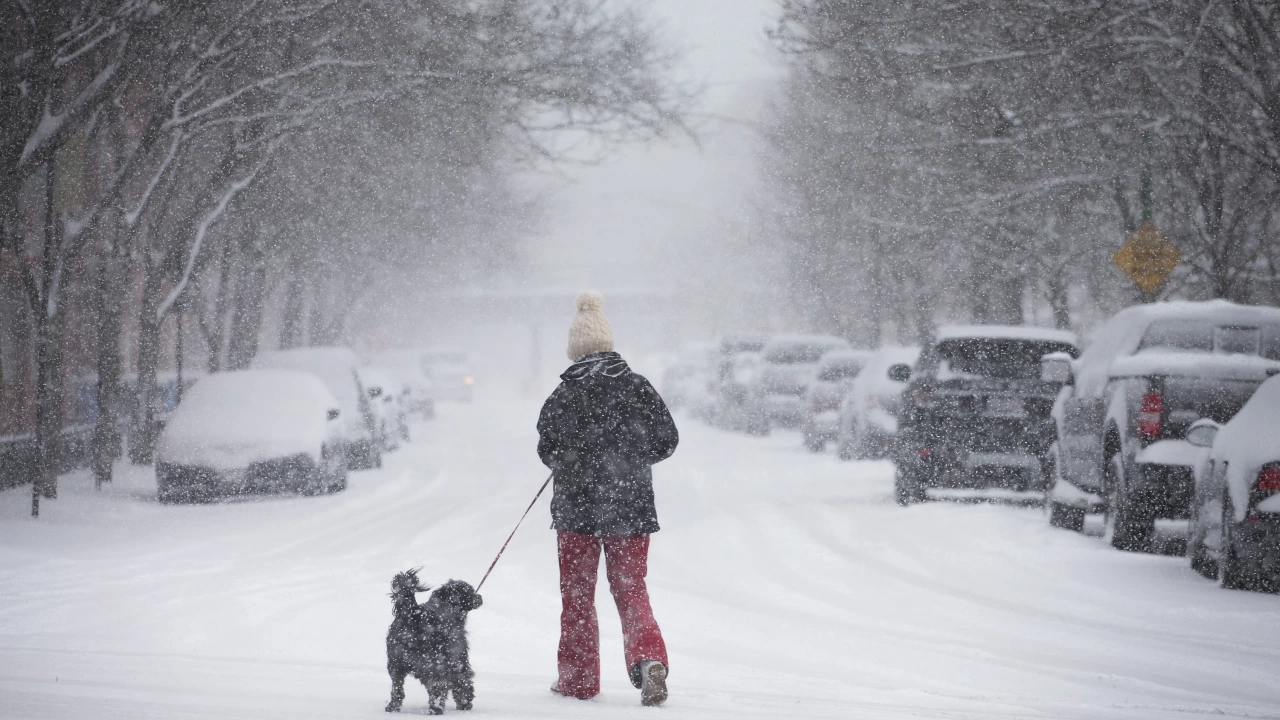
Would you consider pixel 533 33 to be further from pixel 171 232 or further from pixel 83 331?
pixel 83 331

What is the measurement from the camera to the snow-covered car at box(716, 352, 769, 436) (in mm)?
32906

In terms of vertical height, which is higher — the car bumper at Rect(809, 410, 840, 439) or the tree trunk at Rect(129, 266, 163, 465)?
the tree trunk at Rect(129, 266, 163, 465)

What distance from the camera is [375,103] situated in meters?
20.3

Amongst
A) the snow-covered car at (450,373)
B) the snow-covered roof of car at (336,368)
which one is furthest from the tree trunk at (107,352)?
the snow-covered car at (450,373)

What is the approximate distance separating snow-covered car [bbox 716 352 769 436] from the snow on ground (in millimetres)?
15069

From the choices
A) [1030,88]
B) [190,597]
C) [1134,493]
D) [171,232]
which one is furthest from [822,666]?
[171,232]

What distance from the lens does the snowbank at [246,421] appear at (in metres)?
17.8

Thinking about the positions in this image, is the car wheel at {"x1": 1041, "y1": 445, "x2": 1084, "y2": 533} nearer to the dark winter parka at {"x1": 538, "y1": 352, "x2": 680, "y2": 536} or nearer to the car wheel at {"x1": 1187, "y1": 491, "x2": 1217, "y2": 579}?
the car wheel at {"x1": 1187, "y1": 491, "x2": 1217, "y2": 579}

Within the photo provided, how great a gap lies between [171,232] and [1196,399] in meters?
19.5

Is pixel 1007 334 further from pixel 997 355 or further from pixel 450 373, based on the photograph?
pixel 450 373

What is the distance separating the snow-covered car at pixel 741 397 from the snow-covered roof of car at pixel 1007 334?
15450 millimetres

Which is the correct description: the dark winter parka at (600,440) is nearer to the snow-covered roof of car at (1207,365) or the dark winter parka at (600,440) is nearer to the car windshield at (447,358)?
the snow-covered roof of car at (1207,365)

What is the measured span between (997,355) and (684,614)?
27.5 ft

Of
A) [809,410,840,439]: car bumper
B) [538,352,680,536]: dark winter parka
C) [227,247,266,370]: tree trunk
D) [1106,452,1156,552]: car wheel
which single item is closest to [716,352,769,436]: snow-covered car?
[809,410,840,439]: car bumper
